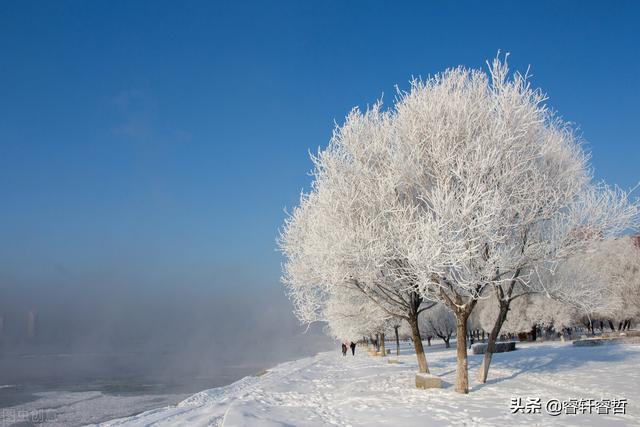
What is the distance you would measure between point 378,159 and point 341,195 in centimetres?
224

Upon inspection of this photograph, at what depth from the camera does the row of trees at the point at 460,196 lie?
50.2 feet

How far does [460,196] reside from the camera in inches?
605

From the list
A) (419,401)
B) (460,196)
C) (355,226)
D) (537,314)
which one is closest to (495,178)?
(460,196)

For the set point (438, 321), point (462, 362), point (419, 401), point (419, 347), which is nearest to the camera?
point (419, 401)

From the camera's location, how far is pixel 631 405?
46.7ft

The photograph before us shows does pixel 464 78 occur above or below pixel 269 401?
above

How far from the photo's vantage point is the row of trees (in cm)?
1529

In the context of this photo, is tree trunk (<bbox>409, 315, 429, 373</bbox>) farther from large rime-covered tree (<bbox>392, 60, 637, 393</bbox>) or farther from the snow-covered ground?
large rime-covered tree (<bbox>392, 60, 637, 393</bbox>)

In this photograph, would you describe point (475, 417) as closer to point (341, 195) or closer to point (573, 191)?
point (341, 195)

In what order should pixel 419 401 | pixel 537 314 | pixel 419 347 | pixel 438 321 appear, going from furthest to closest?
pixel 438 321 → pixel 537 314 → pixel 419 347 → pixel 419 401

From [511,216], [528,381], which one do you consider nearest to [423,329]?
[528,381]

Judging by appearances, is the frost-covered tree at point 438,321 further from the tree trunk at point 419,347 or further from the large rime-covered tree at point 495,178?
the large rime-covered tree at point 495,178

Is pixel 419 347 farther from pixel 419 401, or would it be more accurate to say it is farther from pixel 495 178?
pixel 495 178

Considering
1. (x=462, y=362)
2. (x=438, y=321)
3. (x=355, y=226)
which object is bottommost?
(x=438, y=321)
